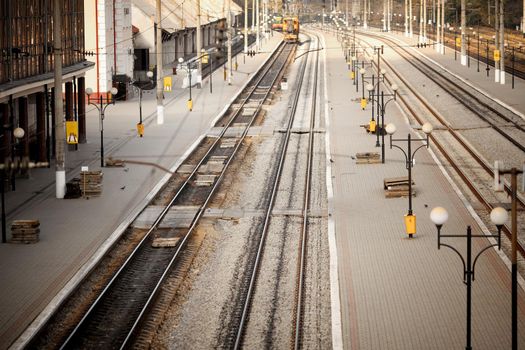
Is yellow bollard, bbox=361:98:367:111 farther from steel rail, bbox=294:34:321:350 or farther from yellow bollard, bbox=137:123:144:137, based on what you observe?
yellow bollard, bbox=137:123:144:137

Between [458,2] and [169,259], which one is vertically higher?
[458,2]

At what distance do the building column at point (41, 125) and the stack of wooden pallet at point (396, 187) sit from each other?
14.0 metres

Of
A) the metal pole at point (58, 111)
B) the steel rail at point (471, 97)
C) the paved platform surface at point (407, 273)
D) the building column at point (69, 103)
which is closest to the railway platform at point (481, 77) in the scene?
the steel rail at point (471, 97)

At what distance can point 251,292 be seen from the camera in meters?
25.4

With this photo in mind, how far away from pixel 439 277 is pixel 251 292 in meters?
4.56

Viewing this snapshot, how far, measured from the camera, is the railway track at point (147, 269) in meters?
22.5

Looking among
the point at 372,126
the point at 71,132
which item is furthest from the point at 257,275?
the point at 372,126

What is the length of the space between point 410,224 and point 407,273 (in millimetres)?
3633

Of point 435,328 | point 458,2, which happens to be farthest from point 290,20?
point 435,328

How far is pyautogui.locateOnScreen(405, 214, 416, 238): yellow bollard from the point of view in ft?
97.6

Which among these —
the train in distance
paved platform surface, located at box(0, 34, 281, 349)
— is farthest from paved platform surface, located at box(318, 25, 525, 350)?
the train in distance

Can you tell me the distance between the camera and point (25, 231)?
29.5 meters

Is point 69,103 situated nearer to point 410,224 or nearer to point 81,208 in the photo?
point 81,208

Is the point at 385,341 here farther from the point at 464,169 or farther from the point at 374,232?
the point at 464,169
